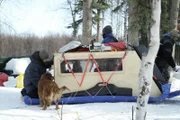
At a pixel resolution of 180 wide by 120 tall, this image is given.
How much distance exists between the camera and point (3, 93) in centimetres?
735

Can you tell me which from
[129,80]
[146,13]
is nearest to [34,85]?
[129,80]

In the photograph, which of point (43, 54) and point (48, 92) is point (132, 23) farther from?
point (48, 92)

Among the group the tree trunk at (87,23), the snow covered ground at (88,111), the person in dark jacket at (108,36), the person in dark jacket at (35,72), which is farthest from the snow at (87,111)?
the tree trunk at (87,23)

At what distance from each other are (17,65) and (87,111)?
10.1 m

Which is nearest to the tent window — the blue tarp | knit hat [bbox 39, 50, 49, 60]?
knit hat [bbox 39, 50, 49, 60]

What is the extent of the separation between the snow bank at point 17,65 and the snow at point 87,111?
8523mm

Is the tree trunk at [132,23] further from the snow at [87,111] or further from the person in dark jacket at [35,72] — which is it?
the person in dark jacket at [35,72]

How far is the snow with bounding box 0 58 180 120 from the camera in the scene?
5238 mm

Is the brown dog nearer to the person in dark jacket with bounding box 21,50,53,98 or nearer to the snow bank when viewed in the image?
the person in dark jacket with bounding box 21,50,53,98

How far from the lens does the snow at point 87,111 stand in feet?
17.2

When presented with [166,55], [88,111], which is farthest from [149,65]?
[166,55]

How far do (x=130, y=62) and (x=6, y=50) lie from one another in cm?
2206

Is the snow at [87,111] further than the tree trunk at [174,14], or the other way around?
the tree trunk at [174,14]

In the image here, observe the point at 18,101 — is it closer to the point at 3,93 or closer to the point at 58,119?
the point at 3,93
